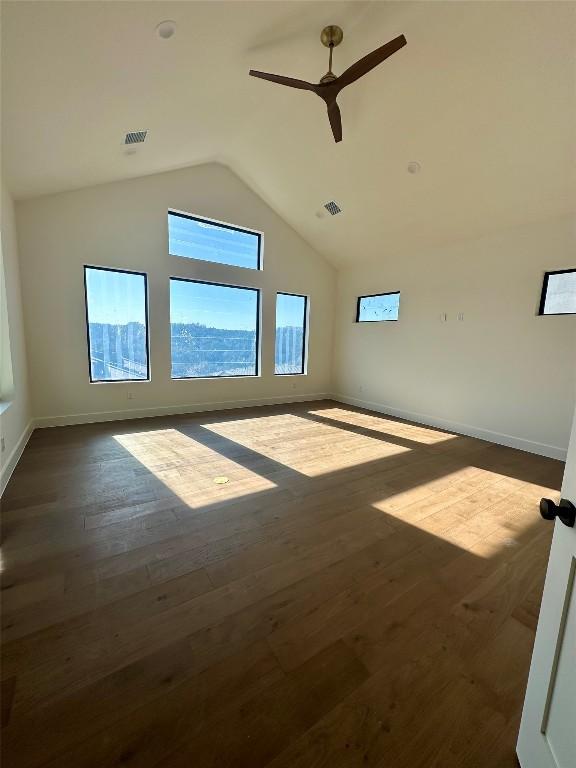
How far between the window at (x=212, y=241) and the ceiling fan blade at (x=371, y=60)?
318 centimetres

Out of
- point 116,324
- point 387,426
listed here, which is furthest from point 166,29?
point 387,426

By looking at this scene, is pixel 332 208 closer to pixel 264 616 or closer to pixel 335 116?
pixel 335 116

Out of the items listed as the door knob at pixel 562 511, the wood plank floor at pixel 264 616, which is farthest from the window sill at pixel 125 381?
the door knob at pixel 562 511

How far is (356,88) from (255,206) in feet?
8.89

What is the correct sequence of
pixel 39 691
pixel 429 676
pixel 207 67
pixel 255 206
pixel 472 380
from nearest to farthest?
1. pixel 39 691
2. pixel 429 676
3. pixel 207 67
4. pixel 472 380
5. pixel 255 206

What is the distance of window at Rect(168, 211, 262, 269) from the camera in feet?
16.3

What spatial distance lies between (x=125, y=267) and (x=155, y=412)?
2.26 meters

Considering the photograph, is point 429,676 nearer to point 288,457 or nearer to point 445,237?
point 288,457

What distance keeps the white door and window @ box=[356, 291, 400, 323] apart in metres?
5.25

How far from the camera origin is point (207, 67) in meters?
2.73

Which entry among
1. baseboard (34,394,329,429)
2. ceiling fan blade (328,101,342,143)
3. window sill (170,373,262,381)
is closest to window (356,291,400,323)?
baseboard (34,394,329,429)

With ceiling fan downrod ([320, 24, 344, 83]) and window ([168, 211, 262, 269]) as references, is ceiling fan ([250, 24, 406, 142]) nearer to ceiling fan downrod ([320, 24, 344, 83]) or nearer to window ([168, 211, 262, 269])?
ceiling fan downrod ([320, 24, 344, 83])

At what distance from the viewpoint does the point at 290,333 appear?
6496 millimetres

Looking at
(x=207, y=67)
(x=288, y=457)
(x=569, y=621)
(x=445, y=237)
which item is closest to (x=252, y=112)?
(x=207, y=67)
